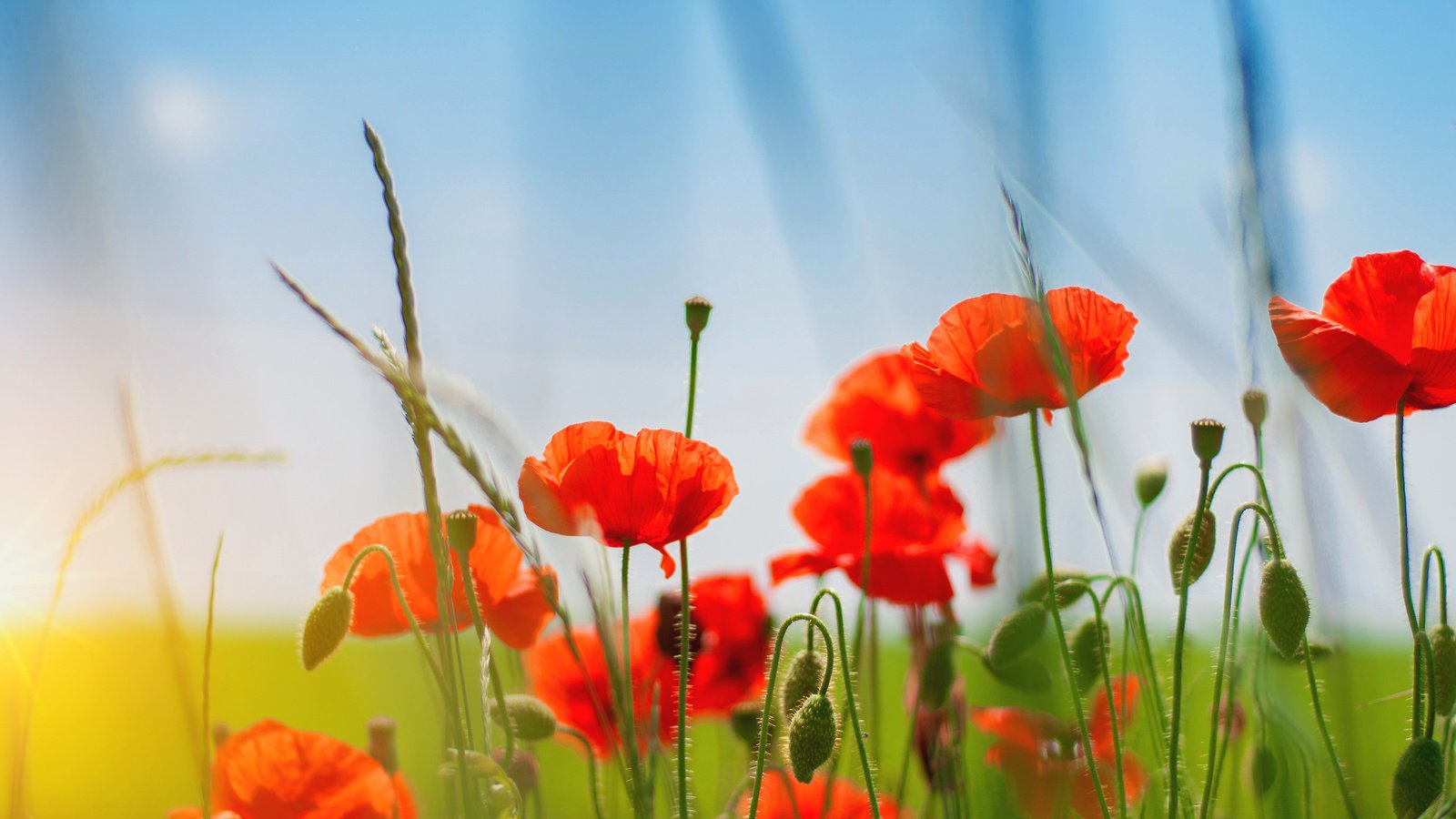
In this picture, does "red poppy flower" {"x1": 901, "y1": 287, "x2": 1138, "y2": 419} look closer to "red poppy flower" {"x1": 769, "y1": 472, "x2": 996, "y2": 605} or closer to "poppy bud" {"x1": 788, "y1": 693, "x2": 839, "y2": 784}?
"poppy bud" {"x1": 788, "y1": 693, "x2": 839, "y2": 784}

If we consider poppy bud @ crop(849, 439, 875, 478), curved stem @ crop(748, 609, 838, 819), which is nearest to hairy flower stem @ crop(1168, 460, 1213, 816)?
curved stem @ crop(748, 609, 838, 819)

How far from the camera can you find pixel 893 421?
177 centimetres

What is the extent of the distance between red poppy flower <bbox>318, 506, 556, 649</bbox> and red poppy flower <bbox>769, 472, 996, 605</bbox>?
471mm

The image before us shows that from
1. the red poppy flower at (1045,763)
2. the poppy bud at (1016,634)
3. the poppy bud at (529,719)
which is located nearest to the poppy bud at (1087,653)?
the red poppy flower at (1045,763)

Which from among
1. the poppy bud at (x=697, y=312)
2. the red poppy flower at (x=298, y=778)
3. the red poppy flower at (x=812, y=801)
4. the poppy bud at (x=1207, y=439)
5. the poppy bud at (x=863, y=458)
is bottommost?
the red poppy flower at (x=812, y=801)

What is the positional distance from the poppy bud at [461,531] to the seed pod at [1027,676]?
39 centimetres

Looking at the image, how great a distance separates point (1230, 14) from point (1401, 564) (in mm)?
395

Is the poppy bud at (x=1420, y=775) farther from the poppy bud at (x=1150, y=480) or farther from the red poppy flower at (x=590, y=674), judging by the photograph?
the red poppy flower at (x=590, y=674)

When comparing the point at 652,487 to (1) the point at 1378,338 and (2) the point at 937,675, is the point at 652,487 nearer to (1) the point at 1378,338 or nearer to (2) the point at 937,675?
(2) the point at 937,675

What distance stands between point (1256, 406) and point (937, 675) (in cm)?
45

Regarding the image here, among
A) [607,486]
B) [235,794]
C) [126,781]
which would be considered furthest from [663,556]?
[126,781]

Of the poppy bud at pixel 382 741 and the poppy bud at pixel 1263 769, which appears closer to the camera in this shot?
the poppy bud at pixel 1263 769

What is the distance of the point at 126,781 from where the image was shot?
3.24 metres

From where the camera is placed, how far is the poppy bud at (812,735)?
33.1 inches
